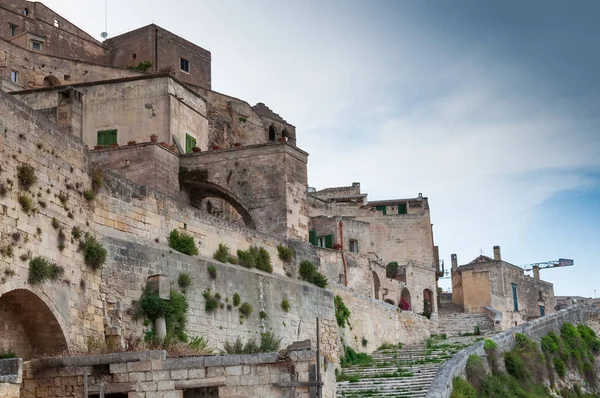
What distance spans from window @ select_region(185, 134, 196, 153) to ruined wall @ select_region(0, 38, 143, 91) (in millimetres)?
8767

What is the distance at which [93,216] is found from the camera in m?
20.4

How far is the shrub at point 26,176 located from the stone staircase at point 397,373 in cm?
1030

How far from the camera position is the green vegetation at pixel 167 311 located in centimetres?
2078

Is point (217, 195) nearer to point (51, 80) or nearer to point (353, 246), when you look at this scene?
point (51, 80)

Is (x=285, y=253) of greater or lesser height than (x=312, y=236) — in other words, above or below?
below

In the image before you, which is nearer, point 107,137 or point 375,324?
point 107,137

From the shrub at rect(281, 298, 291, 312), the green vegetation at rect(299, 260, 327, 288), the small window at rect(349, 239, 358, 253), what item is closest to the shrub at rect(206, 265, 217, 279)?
the shrub at rect(281, 298, 291, 312)

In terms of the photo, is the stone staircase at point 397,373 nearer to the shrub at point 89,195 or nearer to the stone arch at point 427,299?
the shrub at point 89,195

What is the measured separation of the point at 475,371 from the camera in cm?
2884

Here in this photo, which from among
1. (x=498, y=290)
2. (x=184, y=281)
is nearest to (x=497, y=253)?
(x=498, y=290)

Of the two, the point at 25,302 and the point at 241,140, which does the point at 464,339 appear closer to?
the point at 241,140

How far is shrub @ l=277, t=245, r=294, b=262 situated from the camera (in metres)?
28.2

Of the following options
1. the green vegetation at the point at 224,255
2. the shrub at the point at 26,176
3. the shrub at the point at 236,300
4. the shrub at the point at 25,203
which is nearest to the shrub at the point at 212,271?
the shrub at the point at 236,300

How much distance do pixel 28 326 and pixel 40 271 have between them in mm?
1106
